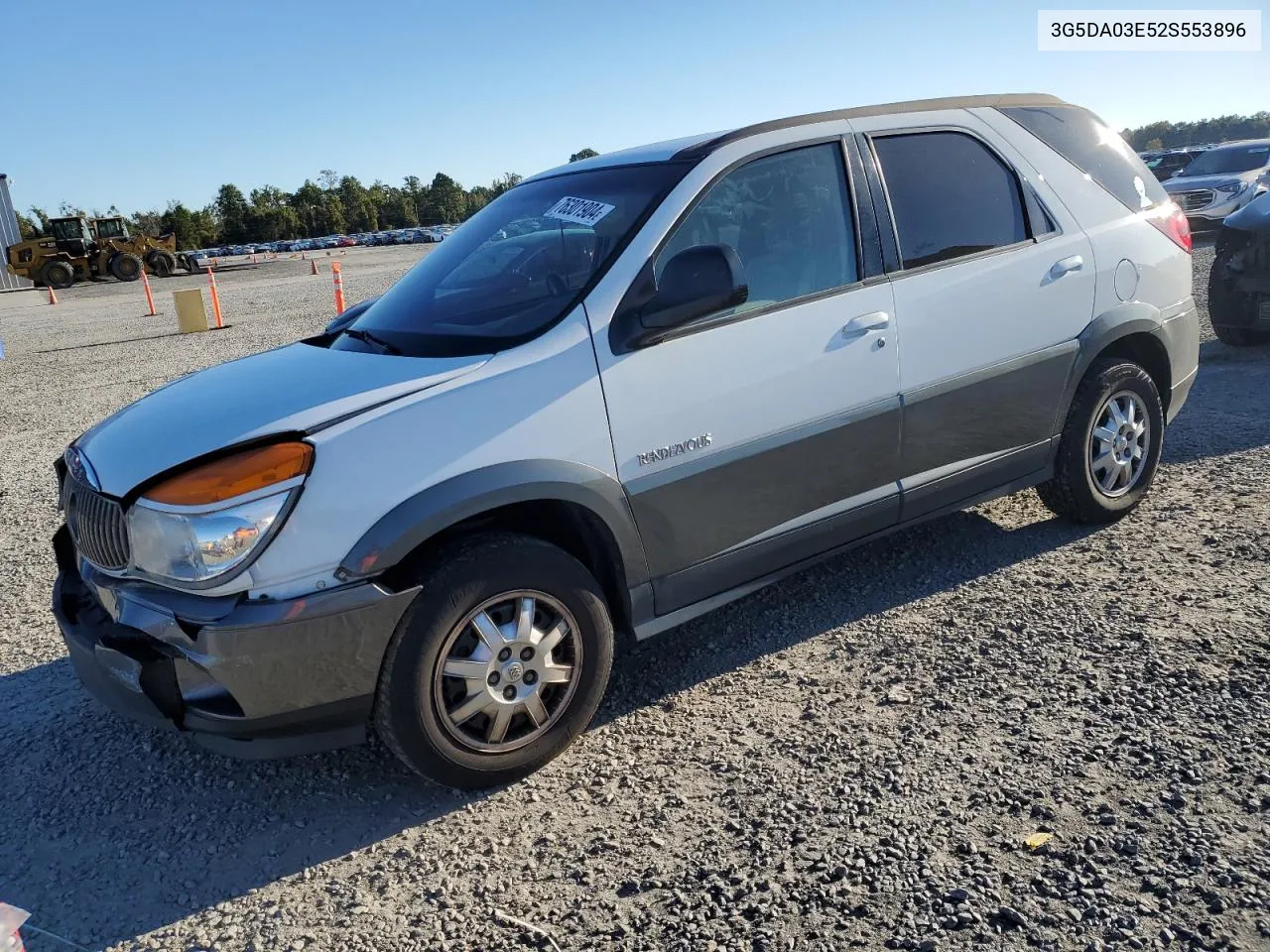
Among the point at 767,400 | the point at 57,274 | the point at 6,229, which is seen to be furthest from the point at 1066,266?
the point at 6,229

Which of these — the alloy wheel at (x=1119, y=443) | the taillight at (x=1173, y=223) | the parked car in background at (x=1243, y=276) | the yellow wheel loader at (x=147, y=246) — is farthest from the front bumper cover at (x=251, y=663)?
the yellow wheel loader at (x=147, y=246)

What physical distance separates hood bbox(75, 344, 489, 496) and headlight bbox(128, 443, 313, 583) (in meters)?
0.08

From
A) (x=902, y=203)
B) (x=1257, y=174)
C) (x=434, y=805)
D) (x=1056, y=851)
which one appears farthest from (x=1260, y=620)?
(x=1257, y=174)

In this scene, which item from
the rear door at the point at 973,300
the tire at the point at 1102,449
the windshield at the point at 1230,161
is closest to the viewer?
the rear door at the point at 973,300

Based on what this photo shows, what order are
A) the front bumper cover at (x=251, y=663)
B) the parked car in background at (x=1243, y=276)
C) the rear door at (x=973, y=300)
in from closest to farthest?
the front bumper cover at (x=251, y=663), the rear door at (x=973, y=300), the parked car in background at (x=1243, y=276)

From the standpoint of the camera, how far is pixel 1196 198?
1791cm

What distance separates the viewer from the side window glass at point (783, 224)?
3.41m

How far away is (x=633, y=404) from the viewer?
3.13m

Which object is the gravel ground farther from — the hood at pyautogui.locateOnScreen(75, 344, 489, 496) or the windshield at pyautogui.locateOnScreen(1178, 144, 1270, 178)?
the windshield at pyautogui.locateOnScreen(1178, 144, 1270, 178)

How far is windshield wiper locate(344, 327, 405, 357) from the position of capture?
11.1ft

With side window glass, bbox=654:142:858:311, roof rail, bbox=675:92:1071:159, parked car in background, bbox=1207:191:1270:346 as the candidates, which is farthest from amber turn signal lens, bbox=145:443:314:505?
parked car in background, bbox=1207:191:1270:346

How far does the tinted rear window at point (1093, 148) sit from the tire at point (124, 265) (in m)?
37.1

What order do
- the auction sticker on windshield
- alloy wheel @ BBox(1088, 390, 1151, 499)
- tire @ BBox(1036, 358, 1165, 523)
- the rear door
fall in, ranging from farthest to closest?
alloy wheel @ BBox(1088, 390, 1151, 499) → tire @ BBox(1036, 358, 1165, 523) → the rear door → the auction sticker on windshield

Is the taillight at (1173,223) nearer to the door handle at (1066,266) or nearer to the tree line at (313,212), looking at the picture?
the door handle at (1066,266)
